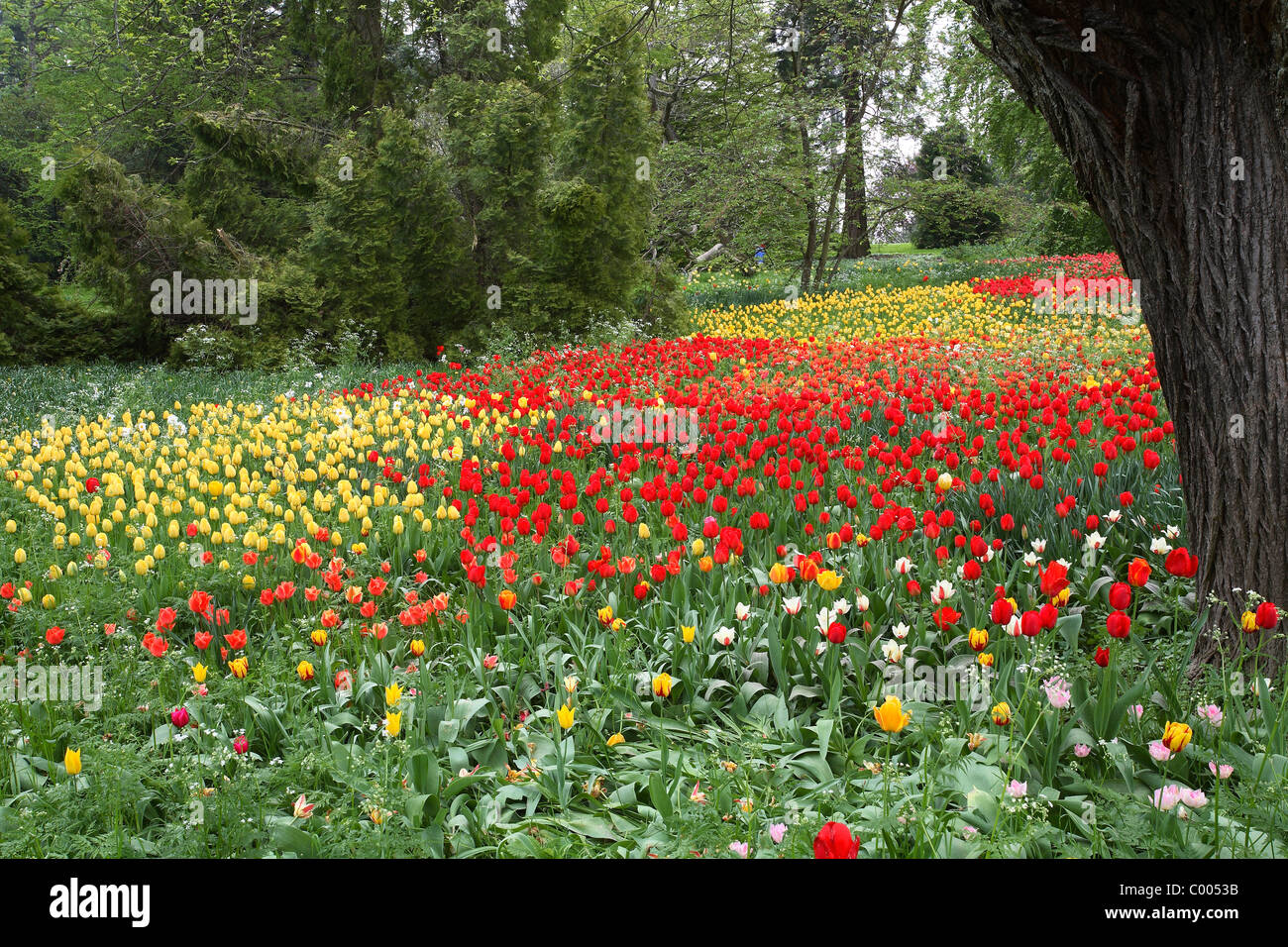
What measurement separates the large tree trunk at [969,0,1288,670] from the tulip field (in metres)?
0.37

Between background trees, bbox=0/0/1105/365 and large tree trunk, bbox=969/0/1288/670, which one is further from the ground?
background trees, bbox=0/0/1105/365

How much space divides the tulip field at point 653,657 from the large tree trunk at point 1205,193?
1.22 feet

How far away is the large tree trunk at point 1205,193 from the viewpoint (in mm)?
2420

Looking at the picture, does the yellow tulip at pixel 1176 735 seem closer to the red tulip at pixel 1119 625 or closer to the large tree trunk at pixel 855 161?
the red tulip at pixel 1119 625

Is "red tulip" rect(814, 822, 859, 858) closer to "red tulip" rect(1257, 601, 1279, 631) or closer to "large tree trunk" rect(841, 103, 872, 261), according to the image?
"red tulip" rect(1257, 601, 1279, 631)

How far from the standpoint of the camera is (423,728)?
2531mm

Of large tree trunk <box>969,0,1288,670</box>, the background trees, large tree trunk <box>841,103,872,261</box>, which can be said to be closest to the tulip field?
large tree trunk <box>969,0,1288,670</box>

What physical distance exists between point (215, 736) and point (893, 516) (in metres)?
2.50

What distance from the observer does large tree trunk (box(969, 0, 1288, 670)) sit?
2.42 metres
